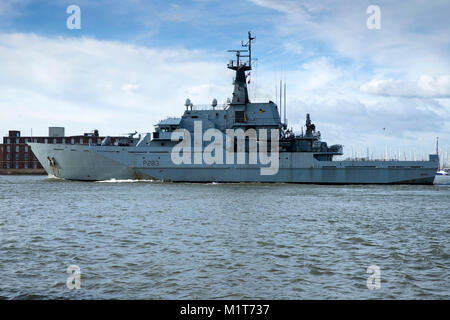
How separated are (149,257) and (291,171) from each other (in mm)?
32576

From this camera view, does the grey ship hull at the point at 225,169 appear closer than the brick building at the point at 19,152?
Yes

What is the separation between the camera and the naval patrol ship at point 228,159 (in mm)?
41375

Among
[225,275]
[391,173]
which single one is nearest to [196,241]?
Answer: [225,275]

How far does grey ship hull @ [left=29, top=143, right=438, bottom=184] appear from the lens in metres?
41.2

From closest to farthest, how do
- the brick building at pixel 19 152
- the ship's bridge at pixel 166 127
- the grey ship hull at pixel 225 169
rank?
1. the grey ship hull at pixel 225 169
2. the ship's bridge at pixel 166 127
3. the brick building at pixel 19 152

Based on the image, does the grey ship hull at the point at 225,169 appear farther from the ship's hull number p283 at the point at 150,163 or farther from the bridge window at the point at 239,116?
the bridge window at the point at 239,116

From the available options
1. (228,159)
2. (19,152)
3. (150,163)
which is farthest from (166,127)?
(19,152)

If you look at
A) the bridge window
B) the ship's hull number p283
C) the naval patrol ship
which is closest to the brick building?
the naval patrol ship

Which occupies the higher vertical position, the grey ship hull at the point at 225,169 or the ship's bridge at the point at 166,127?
the ship's bridge at the point at 166,127

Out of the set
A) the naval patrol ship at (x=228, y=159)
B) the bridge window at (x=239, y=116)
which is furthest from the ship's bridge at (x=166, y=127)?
the bridge window at (x=239, y=116)

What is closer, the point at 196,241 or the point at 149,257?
the point at 149,257
